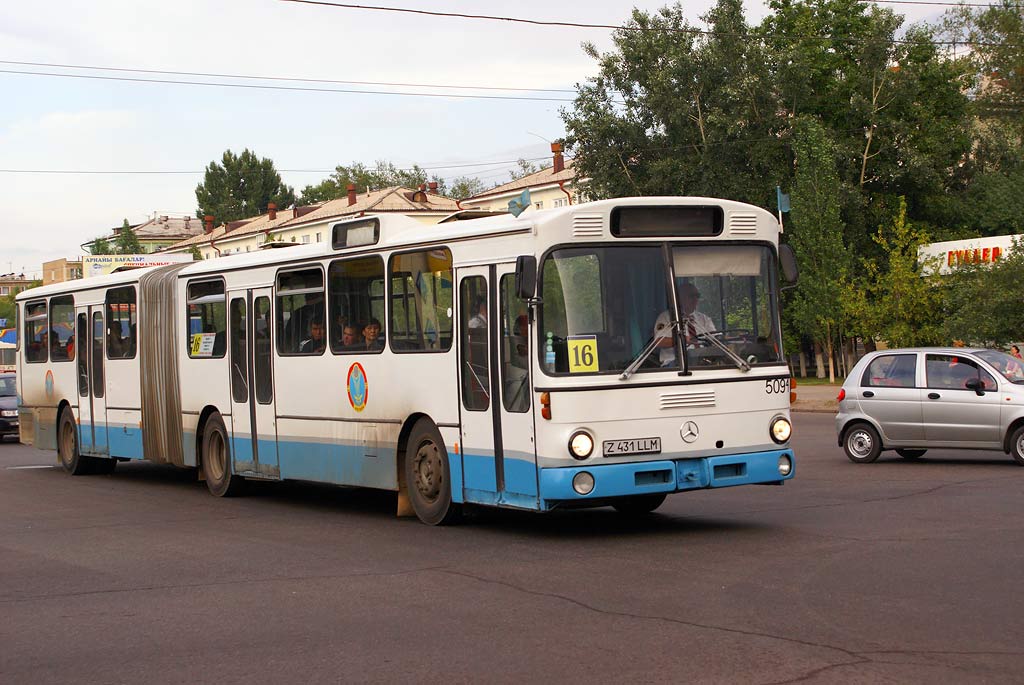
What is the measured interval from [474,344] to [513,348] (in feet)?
2.30

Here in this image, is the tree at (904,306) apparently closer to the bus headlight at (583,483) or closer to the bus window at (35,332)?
the bus window at (35,332)

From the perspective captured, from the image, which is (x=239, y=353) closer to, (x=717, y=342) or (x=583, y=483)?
(x=583, y=483)

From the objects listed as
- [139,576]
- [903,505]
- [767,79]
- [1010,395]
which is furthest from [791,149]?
[139,576]

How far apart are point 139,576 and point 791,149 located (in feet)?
162

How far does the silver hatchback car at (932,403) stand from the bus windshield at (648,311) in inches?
276

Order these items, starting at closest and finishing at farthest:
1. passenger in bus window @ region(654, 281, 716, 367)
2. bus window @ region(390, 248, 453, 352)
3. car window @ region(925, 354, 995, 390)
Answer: passenger in bus window @ region(654, 281, 716, 367) → bus window @ region(390, 248, 453, 352) → car window @ region(925, 354, 995, 390)

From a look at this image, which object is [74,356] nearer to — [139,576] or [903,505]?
[139,576]

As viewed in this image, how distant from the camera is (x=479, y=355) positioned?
12.4m

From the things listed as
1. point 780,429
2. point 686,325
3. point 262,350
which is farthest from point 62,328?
point 780,429

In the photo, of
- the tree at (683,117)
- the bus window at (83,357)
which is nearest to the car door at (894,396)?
the bus window at (83,357)

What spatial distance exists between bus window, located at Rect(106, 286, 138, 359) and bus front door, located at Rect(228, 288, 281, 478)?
3.52m

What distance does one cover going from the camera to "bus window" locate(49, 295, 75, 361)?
2206 centimetres

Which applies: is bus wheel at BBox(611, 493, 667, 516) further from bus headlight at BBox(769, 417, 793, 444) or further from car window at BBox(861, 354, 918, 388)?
car window at BBox(861, 354, 918, 388)

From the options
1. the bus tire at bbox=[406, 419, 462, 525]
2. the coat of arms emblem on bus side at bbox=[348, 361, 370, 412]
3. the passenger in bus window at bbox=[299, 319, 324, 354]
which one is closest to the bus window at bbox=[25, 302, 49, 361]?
the passenger in bus window at bbox=[299, 319, 324, 354]
